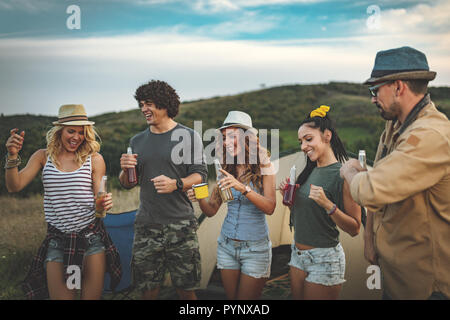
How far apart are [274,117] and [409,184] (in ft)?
71.3

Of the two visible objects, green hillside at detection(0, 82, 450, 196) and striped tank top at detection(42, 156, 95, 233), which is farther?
green hillside at detection(0, 82, 450, 196)

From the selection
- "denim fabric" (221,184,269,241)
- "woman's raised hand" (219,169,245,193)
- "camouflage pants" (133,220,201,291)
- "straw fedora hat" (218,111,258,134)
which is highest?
"straw fedora hat" (218,111,258,134)

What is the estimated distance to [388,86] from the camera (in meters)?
2.31

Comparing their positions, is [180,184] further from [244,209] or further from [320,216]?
[320,216]

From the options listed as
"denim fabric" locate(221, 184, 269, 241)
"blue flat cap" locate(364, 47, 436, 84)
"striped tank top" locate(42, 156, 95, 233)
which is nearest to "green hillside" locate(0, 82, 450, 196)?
"striped tank top" locate(42, 156, 95, 233)

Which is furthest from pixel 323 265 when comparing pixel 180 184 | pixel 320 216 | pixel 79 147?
pixel 79 147

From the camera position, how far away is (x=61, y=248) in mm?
2998

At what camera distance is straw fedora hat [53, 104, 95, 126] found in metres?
3.14

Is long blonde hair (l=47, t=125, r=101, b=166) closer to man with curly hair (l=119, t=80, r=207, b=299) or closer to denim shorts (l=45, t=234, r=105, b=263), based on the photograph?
man with curly hair (l=119, t=80, r=207, b=299)

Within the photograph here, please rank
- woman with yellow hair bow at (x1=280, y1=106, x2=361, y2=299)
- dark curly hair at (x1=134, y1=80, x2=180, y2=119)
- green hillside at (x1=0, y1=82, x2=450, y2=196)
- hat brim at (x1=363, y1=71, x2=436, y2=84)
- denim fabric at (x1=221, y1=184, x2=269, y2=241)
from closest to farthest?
hat brim at (x1=363, y1=71, x2=436, y2=84), woman with yellow hair bow at (x1=280, y1=106, x2=361, y2=299), denim fabric at (x1=221, y1=184, x2=269, y2=241), dark curly hair at (x1=134, y1=80, x2=180, y2=119), green hillside at (x1=0, y1=82, x2=450, y2=196)
